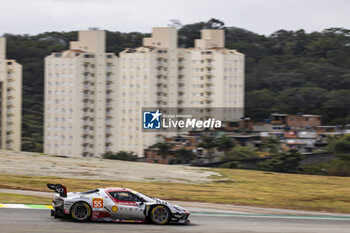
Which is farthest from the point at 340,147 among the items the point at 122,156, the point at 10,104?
the point at 10,104

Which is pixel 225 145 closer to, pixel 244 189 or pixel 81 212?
pixel 244 189

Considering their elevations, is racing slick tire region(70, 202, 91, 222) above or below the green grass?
above

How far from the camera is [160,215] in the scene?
1797 centimetres

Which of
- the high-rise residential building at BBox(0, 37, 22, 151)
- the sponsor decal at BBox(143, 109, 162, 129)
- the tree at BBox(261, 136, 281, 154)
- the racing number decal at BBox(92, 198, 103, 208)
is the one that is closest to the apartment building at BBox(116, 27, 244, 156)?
the sponsor decal at BBox(143, 109, 162, 129)

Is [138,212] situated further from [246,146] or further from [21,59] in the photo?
[21,59]

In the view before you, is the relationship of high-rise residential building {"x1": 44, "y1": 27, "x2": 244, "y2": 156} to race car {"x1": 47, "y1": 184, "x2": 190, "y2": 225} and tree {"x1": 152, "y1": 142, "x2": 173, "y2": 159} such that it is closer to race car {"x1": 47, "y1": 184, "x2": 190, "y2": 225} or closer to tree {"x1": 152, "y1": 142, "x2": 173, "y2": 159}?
tree {"x1": 152, "y1": 142, "x2": 173, "y2": 159}

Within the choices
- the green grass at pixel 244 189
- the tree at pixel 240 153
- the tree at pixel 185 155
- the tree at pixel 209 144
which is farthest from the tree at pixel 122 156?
the green grass at pixel 244 189

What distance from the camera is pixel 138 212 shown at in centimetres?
1773

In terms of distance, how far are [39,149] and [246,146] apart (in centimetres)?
3631

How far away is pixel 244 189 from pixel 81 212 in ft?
66.0

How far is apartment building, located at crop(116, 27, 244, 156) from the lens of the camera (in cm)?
8844

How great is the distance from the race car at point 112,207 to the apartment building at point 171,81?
66.3 m

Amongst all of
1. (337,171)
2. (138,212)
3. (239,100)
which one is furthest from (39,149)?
(138,212)

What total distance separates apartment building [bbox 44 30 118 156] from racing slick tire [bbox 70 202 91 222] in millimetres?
70387
